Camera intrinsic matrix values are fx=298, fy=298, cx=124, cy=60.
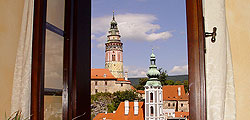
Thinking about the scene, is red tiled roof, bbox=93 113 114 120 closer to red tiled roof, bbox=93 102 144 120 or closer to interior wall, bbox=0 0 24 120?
red tiled roof, bbox=93 102 144 120

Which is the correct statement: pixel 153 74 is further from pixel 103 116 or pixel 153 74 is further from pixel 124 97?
pixel 124 97

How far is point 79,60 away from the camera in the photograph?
1.26 meters

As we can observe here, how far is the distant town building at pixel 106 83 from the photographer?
22.5m

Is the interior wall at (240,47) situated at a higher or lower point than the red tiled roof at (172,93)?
higher

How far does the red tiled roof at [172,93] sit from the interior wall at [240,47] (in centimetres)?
1487

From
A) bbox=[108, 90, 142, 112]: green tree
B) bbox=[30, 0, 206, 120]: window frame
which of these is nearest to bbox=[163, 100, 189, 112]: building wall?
bbox=[108, 90, 142, 112]: green tree

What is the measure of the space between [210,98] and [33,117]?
590 millimetres

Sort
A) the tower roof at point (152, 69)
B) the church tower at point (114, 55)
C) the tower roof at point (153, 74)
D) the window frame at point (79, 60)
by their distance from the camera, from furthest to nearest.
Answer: the church tower at point (114, 55), the tower roof at point (153, 74), the tower roof at point (152, 69), the window frame at point (79, 60)

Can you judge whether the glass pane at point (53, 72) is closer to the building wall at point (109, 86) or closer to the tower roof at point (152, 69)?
the tower roof at point (152, 69)

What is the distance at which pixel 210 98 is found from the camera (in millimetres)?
866

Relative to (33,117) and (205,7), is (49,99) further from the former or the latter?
(205,7)

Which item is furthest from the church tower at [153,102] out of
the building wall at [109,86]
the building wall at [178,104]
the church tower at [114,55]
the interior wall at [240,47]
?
the interior wall at [240,47]

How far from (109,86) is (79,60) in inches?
846

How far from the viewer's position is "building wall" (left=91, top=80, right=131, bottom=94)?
73.7 ft
